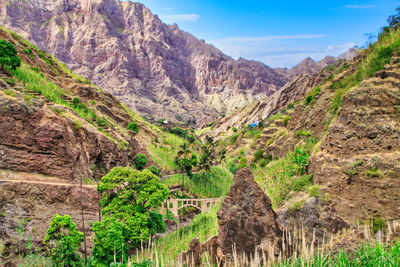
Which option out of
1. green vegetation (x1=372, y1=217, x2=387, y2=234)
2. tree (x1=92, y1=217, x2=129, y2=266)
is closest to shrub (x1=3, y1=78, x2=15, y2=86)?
tree (x1=92, y1=217, x2=129, y2=266)

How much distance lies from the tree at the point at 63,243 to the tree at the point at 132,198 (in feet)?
15.8

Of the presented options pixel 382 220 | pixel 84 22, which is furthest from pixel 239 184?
pixel 84 22

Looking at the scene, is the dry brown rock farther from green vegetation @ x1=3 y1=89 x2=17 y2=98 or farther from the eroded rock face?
green vegetation @ x1=3 y1=89 x2=17 y2=98

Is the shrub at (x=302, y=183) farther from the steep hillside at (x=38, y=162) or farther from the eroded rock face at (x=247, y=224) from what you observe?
the steep hillside at (x=38, y=162)

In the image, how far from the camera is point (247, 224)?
26.9ft

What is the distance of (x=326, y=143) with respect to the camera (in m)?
10.8

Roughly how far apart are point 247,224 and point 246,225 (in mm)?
50

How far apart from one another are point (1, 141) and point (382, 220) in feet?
78.9

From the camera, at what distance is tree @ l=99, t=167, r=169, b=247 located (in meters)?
19.8

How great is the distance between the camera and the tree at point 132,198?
780 inches

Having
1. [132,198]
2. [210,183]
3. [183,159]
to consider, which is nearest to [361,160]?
[132,198]

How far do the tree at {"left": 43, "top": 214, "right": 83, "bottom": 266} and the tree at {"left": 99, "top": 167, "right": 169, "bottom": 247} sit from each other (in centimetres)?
481

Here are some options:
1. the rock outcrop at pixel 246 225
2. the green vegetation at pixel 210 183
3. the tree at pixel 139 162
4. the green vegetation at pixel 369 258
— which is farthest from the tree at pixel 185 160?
the green vegetation at pixel 369 258

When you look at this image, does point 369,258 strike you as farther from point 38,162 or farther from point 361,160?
point 38,162
